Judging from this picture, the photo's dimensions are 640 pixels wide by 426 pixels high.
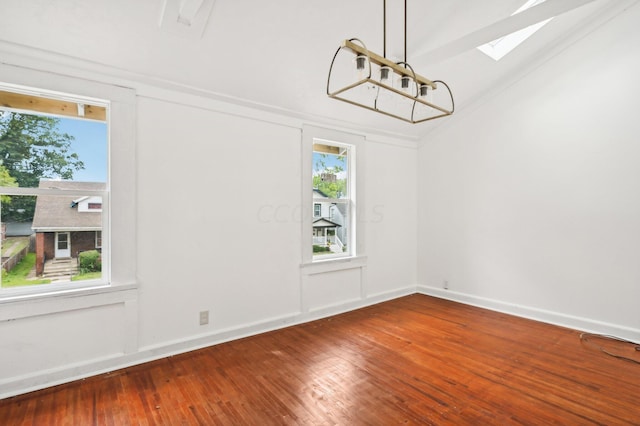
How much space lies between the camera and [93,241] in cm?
270

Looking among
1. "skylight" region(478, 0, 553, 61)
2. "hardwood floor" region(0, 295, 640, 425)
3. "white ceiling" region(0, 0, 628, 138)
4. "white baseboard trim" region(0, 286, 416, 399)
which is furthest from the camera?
"skylight" region(478, 0, 553, 61)

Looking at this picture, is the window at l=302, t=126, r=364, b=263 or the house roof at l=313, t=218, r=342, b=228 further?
the house roof at l=313, t=218, r=342, b=228

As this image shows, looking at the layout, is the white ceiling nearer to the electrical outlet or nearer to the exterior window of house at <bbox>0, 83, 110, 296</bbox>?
the exterior window of house at <bbox>0, 83, 110, 296</bbox>

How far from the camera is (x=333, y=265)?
Answer: 414 centimetres

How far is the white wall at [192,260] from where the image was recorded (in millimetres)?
2449

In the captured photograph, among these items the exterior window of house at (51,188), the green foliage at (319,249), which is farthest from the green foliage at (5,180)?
the green foliage at (319,249)

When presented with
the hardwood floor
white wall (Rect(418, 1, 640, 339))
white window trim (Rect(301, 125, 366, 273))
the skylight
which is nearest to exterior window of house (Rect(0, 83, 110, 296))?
the hardwood floor

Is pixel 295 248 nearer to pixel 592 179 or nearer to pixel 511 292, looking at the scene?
pixel 511 292

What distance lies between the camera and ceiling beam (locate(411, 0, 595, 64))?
8.73ft

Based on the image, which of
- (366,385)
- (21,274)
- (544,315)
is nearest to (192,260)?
(21,274)

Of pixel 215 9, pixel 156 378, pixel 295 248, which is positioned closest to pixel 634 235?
pixel 295 248

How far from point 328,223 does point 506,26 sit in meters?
2.83

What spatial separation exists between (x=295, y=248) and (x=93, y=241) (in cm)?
201

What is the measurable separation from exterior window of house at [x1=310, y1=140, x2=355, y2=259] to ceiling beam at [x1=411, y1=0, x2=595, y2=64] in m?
1.62
